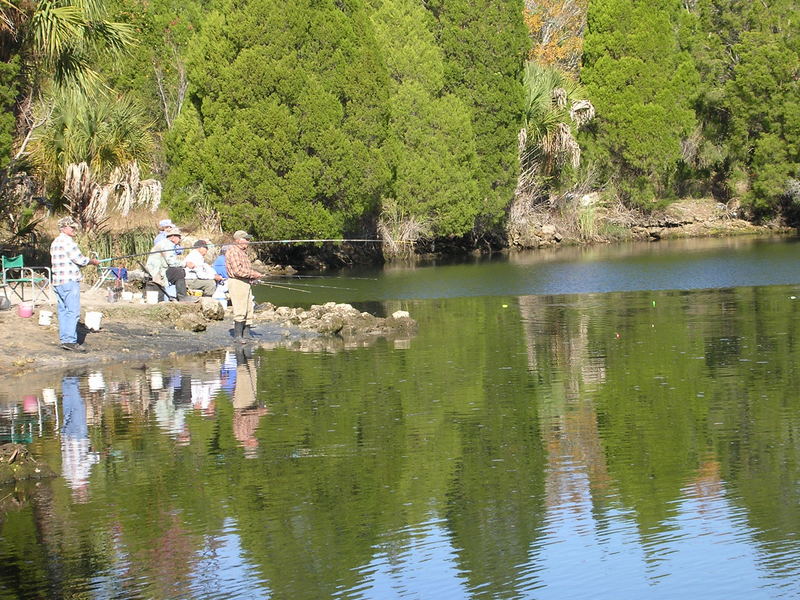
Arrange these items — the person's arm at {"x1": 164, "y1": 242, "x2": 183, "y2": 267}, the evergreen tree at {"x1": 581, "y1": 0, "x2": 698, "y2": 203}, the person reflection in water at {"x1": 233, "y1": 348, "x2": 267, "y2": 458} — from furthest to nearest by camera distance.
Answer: the evergreen tree at {"x1": 581, "y1": 0, "x2": 698, "y2": 203}, the person's arm at {"x1": 164, "y1": 242, "x2": 183, "y2": 267}, the person reflection in water at {"x1": 233, "y1": 348, "x2": 267, "y2": 458}

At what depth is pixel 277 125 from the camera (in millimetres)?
38250

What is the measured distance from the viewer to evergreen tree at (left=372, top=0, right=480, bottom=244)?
43.0 meters

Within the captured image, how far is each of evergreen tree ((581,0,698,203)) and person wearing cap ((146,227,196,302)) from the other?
31.6m

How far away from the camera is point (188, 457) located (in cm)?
1098

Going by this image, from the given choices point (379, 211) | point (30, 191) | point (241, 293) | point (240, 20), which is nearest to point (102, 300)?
point (241, 293)

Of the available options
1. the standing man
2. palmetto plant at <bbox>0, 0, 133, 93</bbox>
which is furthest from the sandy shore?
palmetto plant at <bbox>0, 0, 133, 93</bbox>

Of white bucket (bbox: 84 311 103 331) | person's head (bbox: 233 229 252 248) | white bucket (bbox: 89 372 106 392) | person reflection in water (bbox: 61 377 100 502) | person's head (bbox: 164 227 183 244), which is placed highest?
person's head (bbox: 164 227 183 244)

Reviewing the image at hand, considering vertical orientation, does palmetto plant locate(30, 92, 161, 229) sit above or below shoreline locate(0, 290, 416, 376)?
above

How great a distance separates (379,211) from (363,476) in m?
33.5

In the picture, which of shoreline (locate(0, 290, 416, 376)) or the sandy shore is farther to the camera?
shoreline (locate(0, 290, 416, 376))

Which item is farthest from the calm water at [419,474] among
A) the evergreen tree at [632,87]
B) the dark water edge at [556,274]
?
the evergreen tree at [632,87]

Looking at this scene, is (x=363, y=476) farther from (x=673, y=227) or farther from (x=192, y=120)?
(x=673, y=227)

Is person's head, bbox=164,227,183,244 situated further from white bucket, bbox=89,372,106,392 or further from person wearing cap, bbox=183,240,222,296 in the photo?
white bucket, bbox=89,372,106,392

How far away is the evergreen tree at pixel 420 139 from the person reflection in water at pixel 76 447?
2899 centimetres
